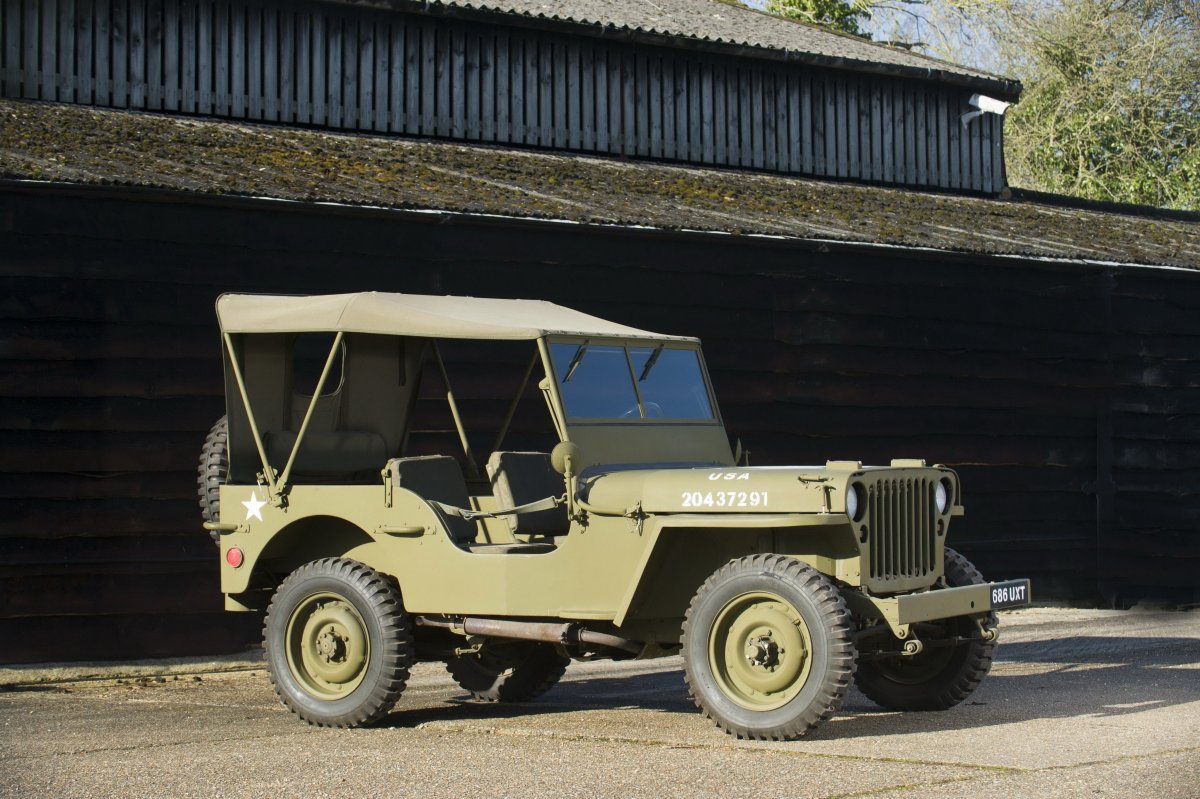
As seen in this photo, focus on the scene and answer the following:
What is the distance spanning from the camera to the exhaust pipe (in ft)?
27.1

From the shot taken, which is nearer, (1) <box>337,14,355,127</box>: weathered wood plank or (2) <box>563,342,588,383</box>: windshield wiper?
(2) <box>563,342,588,383</box>: windshield wiper

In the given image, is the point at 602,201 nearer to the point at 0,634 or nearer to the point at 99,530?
the point at 99,530

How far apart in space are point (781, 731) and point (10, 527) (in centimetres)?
613

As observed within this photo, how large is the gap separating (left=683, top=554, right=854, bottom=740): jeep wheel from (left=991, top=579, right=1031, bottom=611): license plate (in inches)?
46.2

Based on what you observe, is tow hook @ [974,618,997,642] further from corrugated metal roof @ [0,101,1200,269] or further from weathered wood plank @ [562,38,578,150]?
weathered wood plank @ [562,38,578,150]

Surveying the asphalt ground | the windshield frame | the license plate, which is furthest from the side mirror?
the license plate

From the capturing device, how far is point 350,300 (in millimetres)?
8984

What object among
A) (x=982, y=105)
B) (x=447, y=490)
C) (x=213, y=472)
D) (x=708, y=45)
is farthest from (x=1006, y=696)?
(x=982, y=105)

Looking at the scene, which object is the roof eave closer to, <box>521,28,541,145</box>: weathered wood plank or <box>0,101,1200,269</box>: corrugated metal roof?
<box>521,28,541,145</box>: weathered wood plank

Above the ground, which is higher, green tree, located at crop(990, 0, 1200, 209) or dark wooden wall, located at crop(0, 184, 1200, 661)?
green tree, located at crop(990, 0, 1200, 209)

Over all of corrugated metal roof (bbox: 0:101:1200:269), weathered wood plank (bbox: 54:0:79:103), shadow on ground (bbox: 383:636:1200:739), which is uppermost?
weathered wood plank (bbox: 54:0:79:103)

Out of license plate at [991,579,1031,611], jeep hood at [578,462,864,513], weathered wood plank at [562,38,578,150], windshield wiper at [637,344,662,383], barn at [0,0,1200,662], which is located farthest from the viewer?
weathered wood plank at [562,38,578,150]

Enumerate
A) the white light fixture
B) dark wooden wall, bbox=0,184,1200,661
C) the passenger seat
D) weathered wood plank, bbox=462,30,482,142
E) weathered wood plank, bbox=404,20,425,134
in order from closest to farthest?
the passenger seat, dark wooden wall, bbox=0,184,1200,661, weathered wood plank, bbox=404,20,425,134, weathered wood plank, bbox=462,30,482,142, the white light fixture

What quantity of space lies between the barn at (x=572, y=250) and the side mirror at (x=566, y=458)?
4221mm
